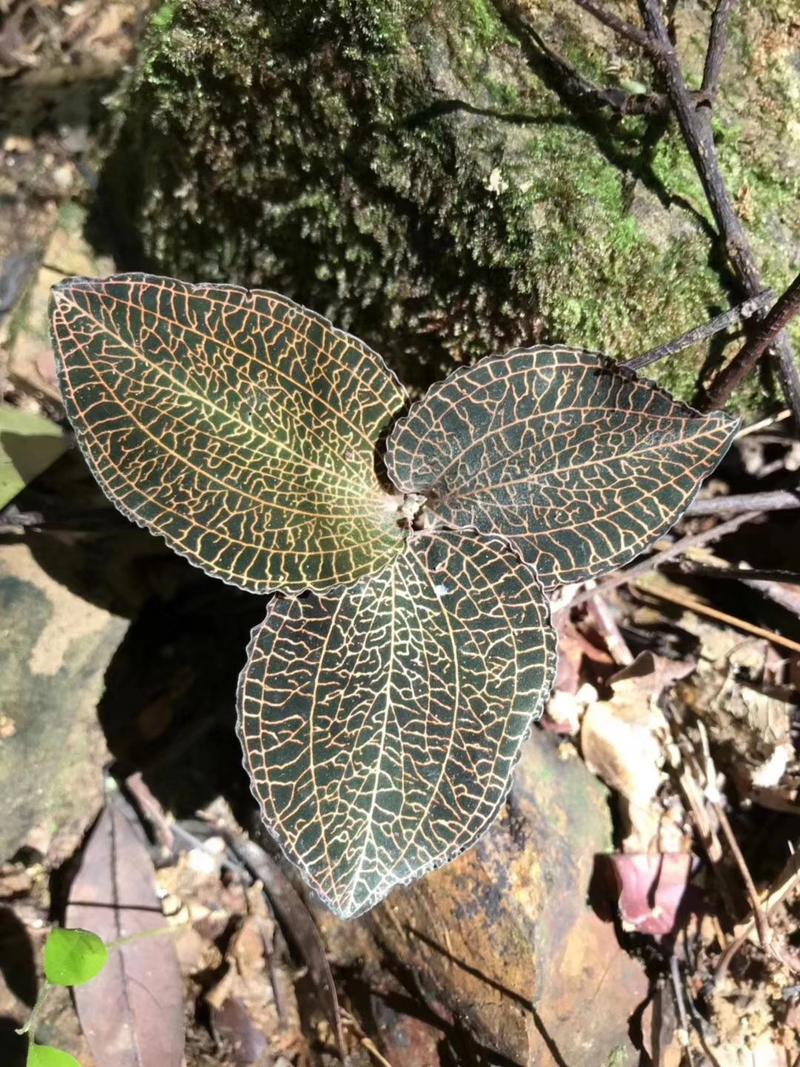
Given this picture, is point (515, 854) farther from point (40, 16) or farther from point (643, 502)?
point (40, 16)

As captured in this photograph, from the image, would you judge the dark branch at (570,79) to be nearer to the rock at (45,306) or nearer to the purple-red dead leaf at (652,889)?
the rock at (45,306)

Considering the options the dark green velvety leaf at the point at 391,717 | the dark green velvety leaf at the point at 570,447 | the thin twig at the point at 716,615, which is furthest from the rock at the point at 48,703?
the thin twig at the point at 716,615

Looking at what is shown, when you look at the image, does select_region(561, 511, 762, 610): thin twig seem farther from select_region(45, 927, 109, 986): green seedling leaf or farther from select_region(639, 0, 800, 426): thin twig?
select_region(45, 927, 109, 986): green seedling leaf

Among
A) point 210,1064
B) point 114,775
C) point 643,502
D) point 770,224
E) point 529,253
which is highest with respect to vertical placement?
point 770,224

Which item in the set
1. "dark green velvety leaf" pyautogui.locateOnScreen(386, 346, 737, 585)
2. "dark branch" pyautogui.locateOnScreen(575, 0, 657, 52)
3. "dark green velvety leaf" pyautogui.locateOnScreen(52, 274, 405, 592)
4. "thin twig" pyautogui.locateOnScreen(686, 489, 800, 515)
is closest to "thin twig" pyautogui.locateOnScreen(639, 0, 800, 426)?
"dark branch" pyautogui.locateOnScreen(575, 0, 657, 52)

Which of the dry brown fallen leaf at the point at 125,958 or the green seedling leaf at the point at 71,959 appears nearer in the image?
the green seedling leaf at the point at 71,959

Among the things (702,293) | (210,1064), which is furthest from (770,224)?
(210,1064)
